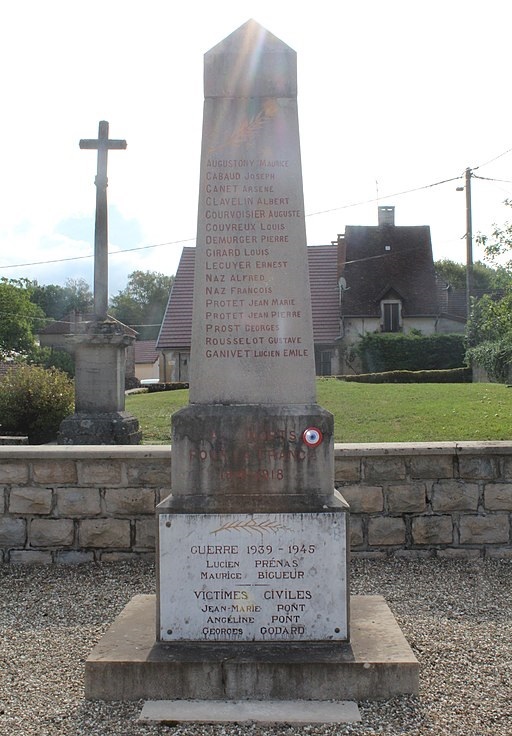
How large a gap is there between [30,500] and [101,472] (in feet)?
1.93

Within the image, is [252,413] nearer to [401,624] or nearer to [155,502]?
[401,624]

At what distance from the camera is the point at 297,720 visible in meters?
3.10

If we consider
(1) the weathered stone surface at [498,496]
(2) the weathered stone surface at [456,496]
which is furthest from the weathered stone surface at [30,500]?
(1) the weathered stone surface at [498,496]

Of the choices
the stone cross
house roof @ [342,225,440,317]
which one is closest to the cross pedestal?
the stone cross

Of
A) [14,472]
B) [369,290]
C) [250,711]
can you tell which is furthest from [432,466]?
[369,290]

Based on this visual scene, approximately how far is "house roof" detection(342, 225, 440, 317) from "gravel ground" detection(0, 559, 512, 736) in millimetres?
27588

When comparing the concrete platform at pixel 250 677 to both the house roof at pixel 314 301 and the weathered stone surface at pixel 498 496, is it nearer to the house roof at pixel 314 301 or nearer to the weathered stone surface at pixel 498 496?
the weathered stone surface at pixel 498 496

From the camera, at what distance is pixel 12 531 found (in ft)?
18.3

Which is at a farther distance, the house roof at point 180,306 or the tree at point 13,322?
the tree at point 13,322

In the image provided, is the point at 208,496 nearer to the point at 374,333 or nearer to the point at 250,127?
the point at 250,127

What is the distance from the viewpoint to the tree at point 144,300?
249 ft

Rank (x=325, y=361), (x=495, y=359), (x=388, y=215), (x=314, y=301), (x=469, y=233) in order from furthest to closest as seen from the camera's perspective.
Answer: (x=388, y=215) → (x=314, y=301) → (x=325, y=361) → (x=469, y=233) → (x=495, y=359)

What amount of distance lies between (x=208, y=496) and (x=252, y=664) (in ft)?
2.66

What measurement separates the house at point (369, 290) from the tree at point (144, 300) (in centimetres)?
4275
